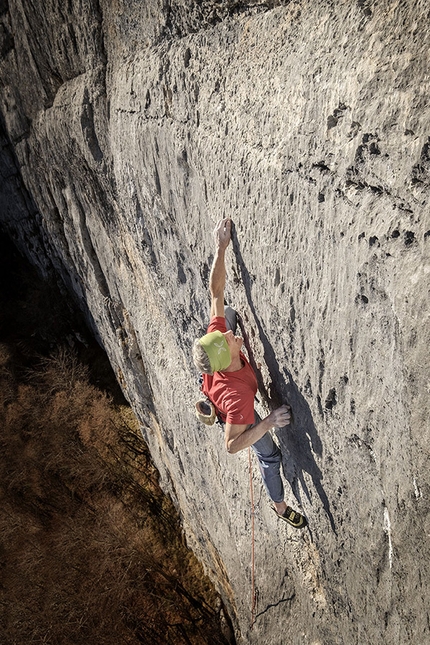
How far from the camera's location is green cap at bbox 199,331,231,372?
2.61 meters

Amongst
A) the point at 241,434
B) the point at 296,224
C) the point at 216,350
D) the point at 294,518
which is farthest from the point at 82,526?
the point at 296,224

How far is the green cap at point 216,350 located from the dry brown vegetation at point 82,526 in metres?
6.43

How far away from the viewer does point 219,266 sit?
289cm

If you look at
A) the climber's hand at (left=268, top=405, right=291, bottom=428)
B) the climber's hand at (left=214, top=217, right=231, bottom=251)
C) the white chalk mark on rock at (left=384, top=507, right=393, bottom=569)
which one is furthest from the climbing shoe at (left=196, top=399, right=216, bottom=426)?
the white chalk mark on rock at (left=384, top=507, right=393, bottom=569)

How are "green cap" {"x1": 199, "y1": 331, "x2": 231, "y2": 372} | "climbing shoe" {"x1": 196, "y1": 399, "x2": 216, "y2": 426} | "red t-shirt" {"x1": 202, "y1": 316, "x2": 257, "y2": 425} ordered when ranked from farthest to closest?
"climbing shoe" {"x1": 196, "y1": 399, "x2": 216, "y2": 426} → "red t-shirt" {"x1": 202, "y1": 316, "x2": 257, "y2": 425} → "green cap" {"x1": 199, "y1": 331, "x2": 231, "y2": 372}

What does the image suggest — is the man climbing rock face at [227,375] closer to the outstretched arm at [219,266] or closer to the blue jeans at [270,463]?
the outstretched arm at [219,266]

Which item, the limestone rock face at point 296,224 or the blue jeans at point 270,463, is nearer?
the limestone rock face at point 296,224

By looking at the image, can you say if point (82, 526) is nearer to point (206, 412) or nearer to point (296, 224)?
point (206, 412)

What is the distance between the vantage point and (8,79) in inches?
240

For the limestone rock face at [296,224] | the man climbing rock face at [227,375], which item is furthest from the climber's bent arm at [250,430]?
the limestone rock face at [296,224]

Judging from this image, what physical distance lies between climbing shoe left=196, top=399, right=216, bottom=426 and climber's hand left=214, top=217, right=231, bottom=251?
1016mm

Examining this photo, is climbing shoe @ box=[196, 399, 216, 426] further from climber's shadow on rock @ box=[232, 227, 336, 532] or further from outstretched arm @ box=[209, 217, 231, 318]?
outstretched arm @ box=[209, 217, 231, 318]

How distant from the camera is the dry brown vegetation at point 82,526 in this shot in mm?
7293

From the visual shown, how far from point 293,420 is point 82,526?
7168 mm
